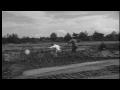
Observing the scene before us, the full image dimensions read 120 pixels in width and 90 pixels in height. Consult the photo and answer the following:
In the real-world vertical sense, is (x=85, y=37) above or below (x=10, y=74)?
above

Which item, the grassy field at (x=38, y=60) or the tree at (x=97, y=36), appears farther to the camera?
the tree at (x=97, y=36)

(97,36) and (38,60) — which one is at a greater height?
(97,36)

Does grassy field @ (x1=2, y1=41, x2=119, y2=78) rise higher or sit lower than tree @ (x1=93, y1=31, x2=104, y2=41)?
lower

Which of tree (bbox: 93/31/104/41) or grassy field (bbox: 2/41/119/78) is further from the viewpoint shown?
tree (bbox: 93/31/104/41)

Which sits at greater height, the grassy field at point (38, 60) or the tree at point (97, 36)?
the tree at point (97, 36)

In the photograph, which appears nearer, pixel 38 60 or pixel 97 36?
pixel 38 60

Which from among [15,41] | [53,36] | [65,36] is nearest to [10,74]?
[15,41]
